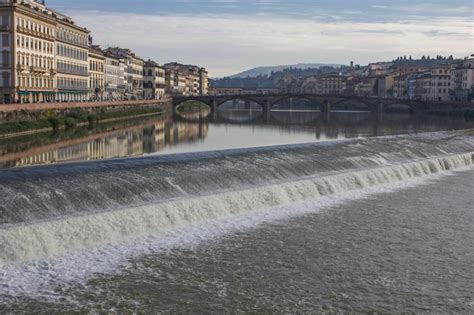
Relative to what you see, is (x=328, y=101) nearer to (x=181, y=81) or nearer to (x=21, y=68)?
(x=21, y=68)

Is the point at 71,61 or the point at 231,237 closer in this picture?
the point at 231,237

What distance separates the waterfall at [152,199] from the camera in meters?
14.6

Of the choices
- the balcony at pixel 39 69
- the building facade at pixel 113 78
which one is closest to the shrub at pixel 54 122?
the balcony at pixel 39 69

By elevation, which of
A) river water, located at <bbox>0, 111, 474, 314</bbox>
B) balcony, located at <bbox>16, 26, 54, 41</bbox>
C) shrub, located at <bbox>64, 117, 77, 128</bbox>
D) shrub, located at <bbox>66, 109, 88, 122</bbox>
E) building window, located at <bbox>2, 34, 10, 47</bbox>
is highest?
balcony, located at <bbox>16, 26, 54, 41</bbox>

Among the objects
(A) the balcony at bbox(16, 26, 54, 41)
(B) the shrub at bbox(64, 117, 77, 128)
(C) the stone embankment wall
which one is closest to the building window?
(A) the balcony at bbox(16, 26, 54, 41)

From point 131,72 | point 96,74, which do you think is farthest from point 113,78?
point 131,72

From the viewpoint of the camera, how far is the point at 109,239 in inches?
612

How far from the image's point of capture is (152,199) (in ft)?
59.9

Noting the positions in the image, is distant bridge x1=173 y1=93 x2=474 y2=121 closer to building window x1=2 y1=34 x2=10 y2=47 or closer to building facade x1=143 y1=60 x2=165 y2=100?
building facade x1=143 y1=60 x2=165 y2=100

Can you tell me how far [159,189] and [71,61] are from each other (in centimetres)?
6178

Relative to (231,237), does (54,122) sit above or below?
above

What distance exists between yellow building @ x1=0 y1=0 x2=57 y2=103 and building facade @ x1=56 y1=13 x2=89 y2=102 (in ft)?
8.95

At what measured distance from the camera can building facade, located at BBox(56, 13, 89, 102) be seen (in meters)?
72.4

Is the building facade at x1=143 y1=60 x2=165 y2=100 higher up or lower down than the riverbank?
higher up
